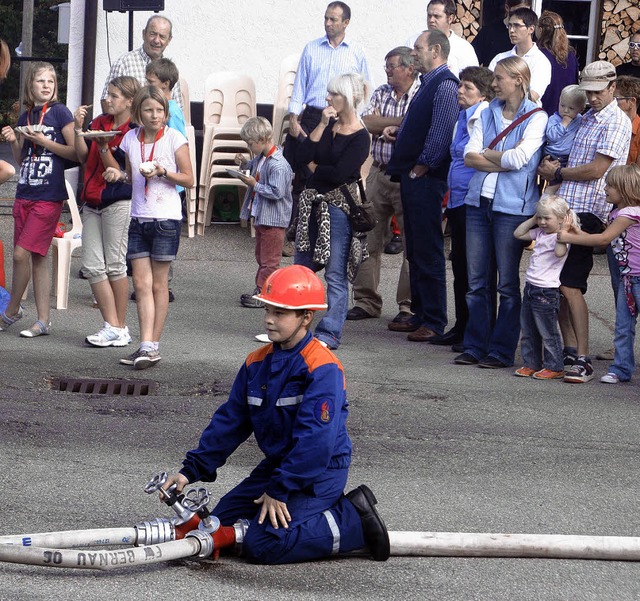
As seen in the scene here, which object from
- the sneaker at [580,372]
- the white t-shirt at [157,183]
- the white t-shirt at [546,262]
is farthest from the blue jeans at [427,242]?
the white t-shirt at [157,183]

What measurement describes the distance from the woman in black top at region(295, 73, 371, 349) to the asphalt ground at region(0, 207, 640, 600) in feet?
2.29

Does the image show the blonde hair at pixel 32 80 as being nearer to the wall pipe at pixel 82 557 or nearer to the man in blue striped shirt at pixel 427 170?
the man in blue striped shirt at pixel 427 170

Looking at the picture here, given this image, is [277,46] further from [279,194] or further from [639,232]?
[639,232]

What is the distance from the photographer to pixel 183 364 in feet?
27.5

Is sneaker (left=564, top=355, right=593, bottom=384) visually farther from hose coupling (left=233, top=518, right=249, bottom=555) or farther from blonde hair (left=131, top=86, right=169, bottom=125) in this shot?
hose coupling (left=233, top=518, right=249, bottom=555)

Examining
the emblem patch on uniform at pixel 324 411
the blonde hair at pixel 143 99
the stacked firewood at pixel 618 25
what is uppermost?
the stacked firewood at pixel 618 25

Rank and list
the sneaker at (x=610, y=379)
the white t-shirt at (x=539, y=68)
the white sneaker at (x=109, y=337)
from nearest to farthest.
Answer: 1. the sneaker at (x=610, y=379)
2. the white sneaker at (x=109, y=337)
3. the white t-shirt at (x=539, y=68)

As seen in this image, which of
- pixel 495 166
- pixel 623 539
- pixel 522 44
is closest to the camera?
pixel 623 539

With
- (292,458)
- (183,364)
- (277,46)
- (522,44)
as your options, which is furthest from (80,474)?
(277,46)

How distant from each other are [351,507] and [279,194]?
16.4 feet

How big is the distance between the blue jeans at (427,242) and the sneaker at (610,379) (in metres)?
1.53

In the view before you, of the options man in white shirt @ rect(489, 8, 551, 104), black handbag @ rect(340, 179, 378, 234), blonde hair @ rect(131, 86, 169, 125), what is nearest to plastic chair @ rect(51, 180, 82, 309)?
blonde hair @ rect(131, 86, 169, 125)

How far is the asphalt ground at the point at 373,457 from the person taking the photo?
4.77 meters

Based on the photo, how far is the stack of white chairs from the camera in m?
13.0
